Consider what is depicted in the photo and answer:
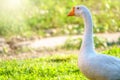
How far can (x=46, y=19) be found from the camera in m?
12.4

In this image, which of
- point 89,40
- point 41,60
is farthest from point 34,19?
point 89,40

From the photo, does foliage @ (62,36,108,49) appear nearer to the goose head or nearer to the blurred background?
the blurred background

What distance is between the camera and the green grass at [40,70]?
7449 mm

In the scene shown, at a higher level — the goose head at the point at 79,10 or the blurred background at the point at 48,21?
the goose head at the point at 79,10

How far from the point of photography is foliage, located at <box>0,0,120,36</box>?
11664 millimetres

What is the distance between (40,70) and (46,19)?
4.64m

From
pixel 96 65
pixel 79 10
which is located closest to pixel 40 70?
pixel 79 10

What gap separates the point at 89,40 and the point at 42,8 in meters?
6.26

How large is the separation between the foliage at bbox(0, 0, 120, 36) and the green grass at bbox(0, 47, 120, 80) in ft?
9.09

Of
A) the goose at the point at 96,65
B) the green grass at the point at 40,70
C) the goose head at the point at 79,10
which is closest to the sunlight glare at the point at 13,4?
the green grass at the point at 40,70

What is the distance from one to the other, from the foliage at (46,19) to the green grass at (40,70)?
9.09ft

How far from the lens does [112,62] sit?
6035 mm

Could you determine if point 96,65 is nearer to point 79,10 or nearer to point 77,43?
point 79,10

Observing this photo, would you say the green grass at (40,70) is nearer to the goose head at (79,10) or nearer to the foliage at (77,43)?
the goose head at (79,10)
